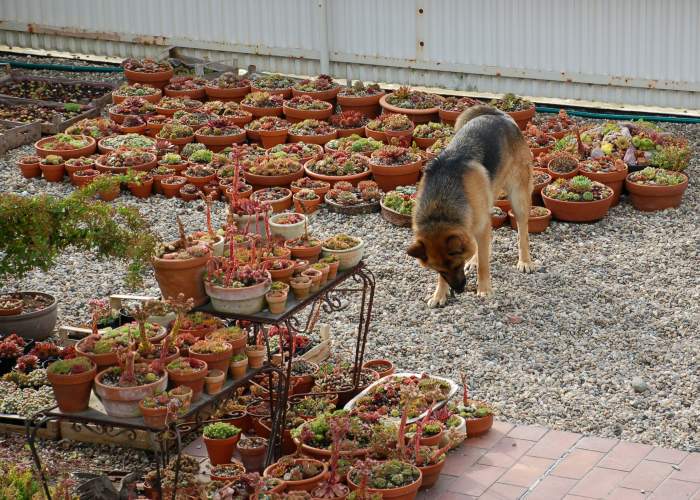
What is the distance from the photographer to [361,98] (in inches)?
551

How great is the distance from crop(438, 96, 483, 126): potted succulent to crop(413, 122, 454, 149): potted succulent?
204mm

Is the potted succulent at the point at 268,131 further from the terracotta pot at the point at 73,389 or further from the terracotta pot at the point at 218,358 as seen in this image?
the terracotta pot at the point at 73,389

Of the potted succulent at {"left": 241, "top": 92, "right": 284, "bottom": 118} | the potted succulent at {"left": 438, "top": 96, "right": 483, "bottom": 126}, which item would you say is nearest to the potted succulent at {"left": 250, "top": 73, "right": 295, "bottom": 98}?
the potted succulent at {"left": 241, "top": 92, "right": 284, "bottom": 118}

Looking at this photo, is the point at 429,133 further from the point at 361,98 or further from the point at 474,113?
the point at 474,113

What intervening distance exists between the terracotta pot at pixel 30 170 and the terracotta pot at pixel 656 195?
6.24 metres

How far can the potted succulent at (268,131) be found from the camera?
528 inches

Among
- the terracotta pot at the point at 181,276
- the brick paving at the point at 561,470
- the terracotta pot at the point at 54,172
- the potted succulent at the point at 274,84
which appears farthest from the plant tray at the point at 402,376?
the potted succulent at the point at 274,84

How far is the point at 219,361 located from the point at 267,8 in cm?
966

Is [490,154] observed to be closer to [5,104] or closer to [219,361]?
[219,361]

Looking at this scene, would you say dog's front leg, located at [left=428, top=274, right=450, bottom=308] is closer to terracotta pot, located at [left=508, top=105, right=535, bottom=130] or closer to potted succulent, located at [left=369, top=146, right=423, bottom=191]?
potted succulent, located at [left=369, top=146, right=423, bottom=191]

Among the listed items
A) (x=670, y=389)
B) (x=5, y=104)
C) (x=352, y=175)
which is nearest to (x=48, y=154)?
(x=5, y=104)

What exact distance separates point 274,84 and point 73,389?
8993 mm

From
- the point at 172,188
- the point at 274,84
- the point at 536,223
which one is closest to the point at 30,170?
the point at 172,188

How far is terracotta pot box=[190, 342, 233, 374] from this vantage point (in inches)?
259
